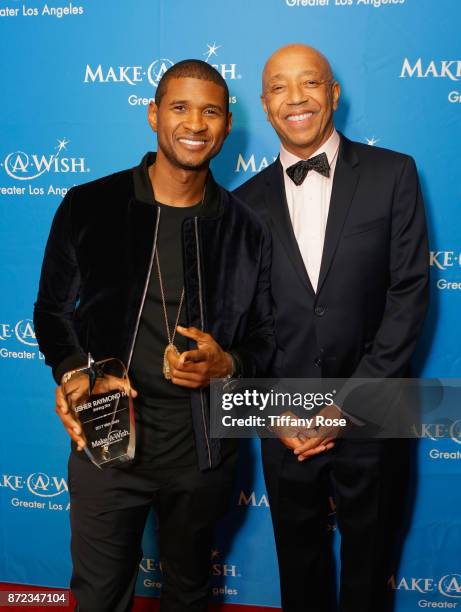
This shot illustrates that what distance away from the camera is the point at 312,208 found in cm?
195

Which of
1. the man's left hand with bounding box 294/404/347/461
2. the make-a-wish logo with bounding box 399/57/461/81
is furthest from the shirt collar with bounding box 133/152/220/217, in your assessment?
the make-a-wish logo with bounding box 399/57/461/81

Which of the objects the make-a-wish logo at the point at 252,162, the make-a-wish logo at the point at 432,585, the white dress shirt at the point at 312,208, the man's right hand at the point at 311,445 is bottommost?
the make-a-wish logo at the point at 432,585

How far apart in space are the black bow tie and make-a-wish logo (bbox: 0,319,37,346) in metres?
1.33

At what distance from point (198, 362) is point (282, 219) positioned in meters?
0.57

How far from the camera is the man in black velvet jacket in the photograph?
1.73m

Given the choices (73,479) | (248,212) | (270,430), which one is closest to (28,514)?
(73,479)

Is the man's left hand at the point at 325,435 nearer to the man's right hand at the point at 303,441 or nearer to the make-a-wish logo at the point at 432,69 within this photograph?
the man's right hand at the point at 303,441

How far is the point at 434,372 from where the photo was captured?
243 cm

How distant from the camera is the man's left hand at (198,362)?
161 centimetres

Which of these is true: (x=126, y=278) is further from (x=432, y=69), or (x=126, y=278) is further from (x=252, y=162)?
(x=432, y=69)

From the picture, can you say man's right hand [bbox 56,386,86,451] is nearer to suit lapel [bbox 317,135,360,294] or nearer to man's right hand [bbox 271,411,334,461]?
man's right hand [bbox 271,411,334,461]

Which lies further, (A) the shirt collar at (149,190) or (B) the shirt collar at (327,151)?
(B) the shirt collar at (327,151)

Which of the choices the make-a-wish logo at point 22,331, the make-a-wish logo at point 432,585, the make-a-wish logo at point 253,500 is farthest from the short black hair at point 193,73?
the make-a-wish logo at point 432,585

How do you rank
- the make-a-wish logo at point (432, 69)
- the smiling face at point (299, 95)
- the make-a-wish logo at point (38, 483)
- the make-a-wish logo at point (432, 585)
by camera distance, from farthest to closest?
the make-a-wish logo at point (38, 483)
the make-a-wish logo at point (432, 585)
the make-a-wish logo at point (432, 69)
the smiling face at point (299, 95)
